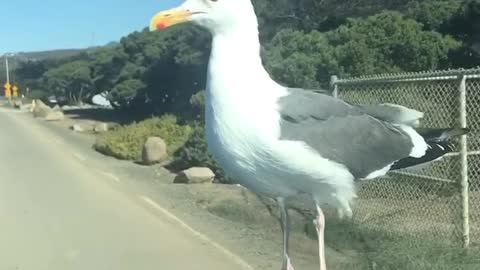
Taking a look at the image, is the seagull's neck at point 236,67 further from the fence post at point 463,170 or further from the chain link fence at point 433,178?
the fence post at point 463,170

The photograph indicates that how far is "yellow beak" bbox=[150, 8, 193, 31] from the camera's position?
4.05 meters

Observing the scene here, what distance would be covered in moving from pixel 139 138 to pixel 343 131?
66.6 ft

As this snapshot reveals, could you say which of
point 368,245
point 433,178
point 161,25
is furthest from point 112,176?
point 161,25

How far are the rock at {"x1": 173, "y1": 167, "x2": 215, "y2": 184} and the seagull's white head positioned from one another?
1148 centimetres

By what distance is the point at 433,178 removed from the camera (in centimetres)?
821

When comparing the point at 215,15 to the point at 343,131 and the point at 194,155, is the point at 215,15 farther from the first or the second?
the point at 194,155

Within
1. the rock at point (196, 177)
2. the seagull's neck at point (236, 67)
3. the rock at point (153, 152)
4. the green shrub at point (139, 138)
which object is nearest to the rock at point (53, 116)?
the green shrub at point (139, 138)

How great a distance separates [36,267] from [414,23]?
44.9ft

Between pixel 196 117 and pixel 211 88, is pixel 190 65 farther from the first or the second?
pixel 211 88

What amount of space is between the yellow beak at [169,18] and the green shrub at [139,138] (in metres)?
17.4

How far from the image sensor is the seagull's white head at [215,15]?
4.00 metres

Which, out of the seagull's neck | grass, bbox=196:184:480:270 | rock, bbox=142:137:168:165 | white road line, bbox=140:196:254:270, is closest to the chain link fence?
grass, bbox=196:184:480:270

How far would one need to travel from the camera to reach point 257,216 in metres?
10.4

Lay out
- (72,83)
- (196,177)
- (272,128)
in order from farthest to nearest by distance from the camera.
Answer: (72,83)
(196,177)
(272,128)
